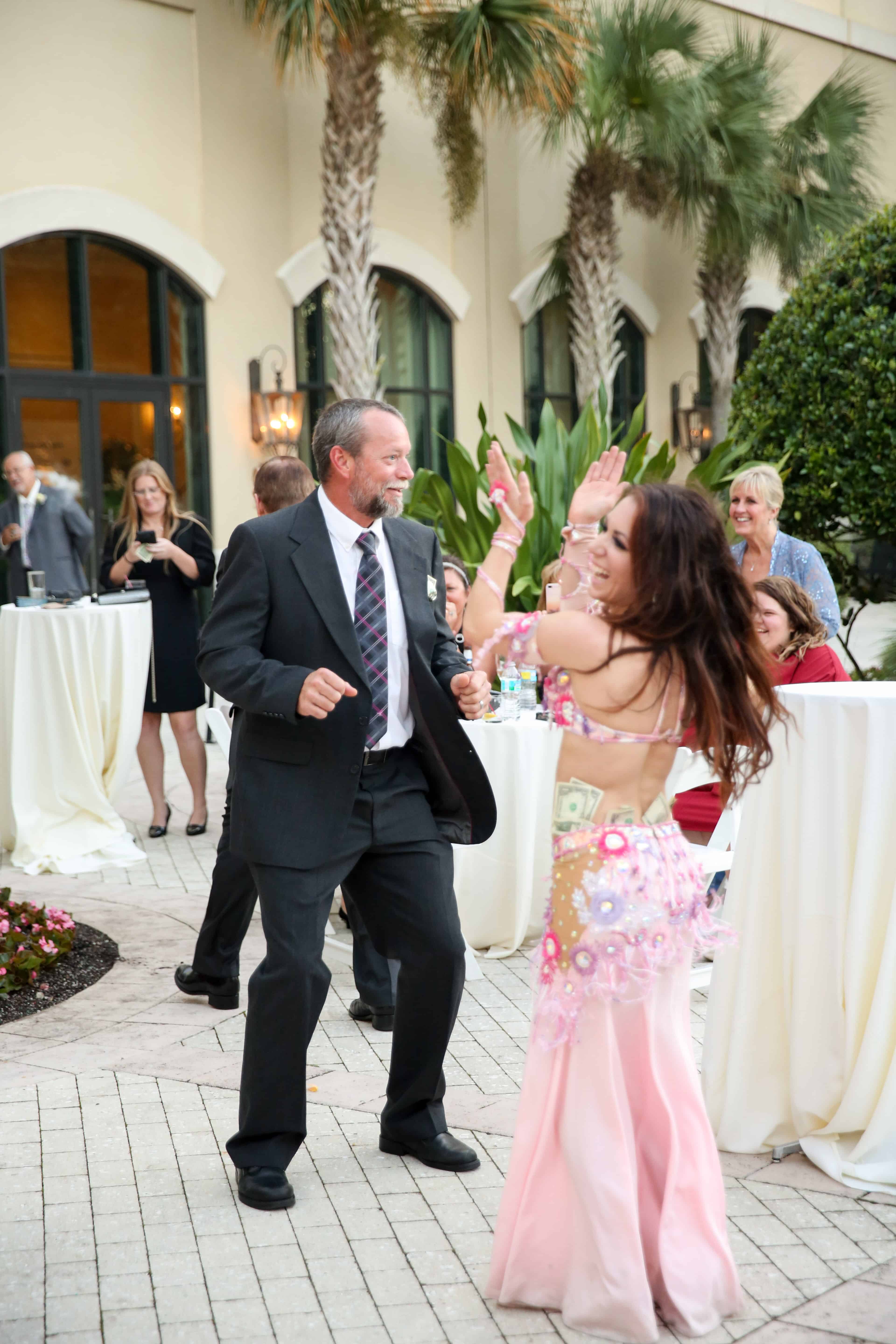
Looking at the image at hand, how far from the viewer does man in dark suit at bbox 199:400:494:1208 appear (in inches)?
135

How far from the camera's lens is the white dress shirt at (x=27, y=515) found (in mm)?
10180

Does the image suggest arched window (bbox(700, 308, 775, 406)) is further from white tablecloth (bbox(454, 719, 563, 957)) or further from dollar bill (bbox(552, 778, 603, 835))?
dollar bill (bbox(552, 778, 603, 835))

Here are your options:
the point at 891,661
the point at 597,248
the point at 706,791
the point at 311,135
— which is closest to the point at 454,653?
the point at 706,791

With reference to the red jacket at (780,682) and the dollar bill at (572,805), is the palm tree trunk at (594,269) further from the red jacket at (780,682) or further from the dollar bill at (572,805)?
the dollar bill at (572,805)

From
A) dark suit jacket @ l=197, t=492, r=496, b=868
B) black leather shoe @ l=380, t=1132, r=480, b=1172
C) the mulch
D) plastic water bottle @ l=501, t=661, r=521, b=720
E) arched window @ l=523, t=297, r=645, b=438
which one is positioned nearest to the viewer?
dark suit jacket @ l=197, t=492, r=496, b=868

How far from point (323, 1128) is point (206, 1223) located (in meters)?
0.62

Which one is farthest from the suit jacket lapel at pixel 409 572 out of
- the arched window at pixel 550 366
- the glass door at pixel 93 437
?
the arched window at pixel 550 366

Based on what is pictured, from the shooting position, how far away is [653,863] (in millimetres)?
2902

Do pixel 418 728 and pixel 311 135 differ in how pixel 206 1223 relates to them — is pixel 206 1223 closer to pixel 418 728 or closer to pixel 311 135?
pixel 418 728

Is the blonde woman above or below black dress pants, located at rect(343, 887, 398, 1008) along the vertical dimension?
above

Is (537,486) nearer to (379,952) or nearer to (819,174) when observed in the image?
(379,952)

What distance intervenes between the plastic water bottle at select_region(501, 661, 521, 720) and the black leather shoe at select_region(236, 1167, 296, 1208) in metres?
2.58

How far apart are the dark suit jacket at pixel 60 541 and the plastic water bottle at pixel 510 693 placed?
4.93 meters

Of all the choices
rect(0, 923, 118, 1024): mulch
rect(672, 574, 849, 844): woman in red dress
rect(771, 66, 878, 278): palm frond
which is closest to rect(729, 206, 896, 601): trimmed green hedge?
rect(672, 574, 849, 844): woman in red dress
